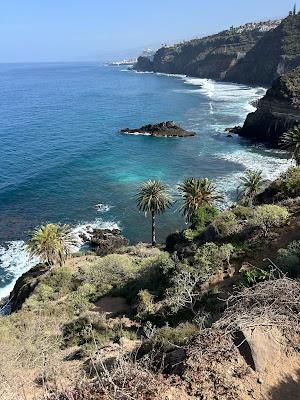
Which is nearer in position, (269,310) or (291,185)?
(269,310)

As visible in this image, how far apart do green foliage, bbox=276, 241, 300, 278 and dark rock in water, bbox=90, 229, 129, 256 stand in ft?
104

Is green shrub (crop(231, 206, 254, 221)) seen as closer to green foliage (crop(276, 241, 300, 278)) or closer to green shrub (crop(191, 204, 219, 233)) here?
green shrub (crop(191, 204, 219, 233))

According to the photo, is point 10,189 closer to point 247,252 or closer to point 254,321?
point 247,252

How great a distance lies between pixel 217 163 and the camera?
280 ft

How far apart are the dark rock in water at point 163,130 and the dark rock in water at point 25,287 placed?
6857 cm

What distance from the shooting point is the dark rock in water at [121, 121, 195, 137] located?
10906 centimetres

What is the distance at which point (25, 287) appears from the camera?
39.7 m

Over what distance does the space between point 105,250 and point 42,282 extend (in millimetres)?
15251

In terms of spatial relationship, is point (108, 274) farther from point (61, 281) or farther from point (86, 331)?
point (86, 331)

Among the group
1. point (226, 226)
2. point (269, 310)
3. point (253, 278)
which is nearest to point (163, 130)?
point (226, 226)

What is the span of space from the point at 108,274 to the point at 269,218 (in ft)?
46.1

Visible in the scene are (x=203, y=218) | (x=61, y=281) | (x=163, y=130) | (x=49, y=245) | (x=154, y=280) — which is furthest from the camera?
(x=163, y=130)

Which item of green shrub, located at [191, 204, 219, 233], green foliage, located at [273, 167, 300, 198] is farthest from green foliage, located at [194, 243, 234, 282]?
green foliage, located at [273, 167, 300, 198]

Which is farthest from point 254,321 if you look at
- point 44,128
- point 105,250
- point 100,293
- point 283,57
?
point 283,57
